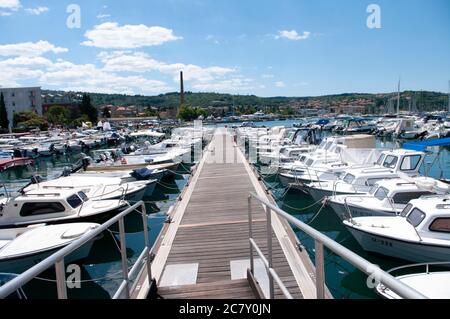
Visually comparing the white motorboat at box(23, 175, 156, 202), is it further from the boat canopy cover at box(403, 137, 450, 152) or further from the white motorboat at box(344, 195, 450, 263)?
the boat canopy cover at box(403, 137, 450, 152)

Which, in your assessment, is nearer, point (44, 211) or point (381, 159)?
point (44, 211)

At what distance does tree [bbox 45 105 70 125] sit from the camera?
98375 millimetres

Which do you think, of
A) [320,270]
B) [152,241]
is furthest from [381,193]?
[320,270]

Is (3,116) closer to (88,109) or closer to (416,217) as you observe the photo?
(88,109)

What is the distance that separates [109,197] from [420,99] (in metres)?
149

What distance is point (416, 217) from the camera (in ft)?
33.0

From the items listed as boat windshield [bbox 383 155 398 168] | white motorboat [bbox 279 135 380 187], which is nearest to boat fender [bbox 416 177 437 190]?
boat windshield [bbox 383 155 398 168]

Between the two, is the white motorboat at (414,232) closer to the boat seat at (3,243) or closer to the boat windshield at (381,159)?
the boat windshield at (381,159)

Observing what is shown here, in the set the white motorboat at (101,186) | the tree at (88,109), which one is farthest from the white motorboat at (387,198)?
the tree at (88,109)

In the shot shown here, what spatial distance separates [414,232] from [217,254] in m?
5.18

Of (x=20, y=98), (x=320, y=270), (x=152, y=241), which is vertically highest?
(x=20, y=98)

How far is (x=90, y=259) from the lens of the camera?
12.1 m

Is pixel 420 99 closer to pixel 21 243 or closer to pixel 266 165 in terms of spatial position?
pixel 266 165
